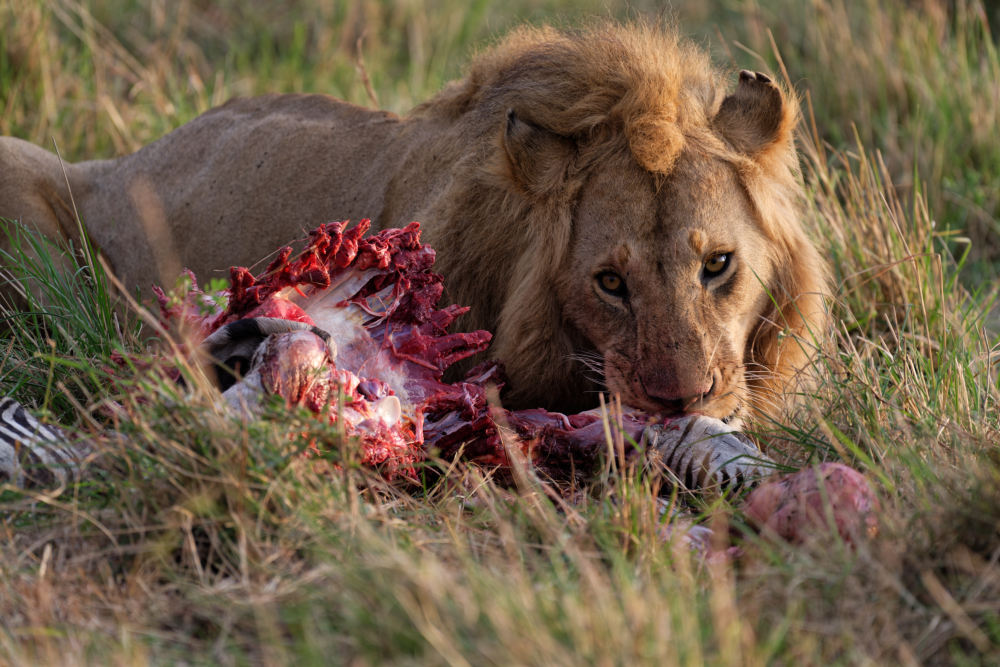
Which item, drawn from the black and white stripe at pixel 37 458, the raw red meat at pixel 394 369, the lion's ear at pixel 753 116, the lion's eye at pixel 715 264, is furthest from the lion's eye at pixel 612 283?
the black and white stripe at pixel 37 458

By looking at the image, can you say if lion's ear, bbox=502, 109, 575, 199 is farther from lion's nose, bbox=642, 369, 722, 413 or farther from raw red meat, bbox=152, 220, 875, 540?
lion's nose, bbox=642, 369, 722, 413

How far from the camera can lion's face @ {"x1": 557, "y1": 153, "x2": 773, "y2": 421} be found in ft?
10.0

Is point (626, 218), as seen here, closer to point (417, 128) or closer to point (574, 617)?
point (417, 128)

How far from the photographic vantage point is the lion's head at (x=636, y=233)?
10.2 ft

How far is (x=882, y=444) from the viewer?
279 cm

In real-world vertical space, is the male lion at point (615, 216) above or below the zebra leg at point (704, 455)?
above

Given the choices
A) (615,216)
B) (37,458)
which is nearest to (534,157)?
(615,216)

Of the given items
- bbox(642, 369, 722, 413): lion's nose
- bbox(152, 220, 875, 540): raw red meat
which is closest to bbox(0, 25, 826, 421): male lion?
bbox(642, 369, 722, 413): lion's nose

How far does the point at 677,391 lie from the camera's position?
3.00 metres

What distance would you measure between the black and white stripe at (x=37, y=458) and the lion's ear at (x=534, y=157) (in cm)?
146

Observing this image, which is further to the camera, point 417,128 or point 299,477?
point 417,128

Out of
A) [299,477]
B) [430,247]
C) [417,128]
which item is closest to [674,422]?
[430,247]

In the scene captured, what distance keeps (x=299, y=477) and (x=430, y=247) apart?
1034mm

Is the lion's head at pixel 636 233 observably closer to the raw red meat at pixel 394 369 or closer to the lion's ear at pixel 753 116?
the lion's ear at pixel 753 116
